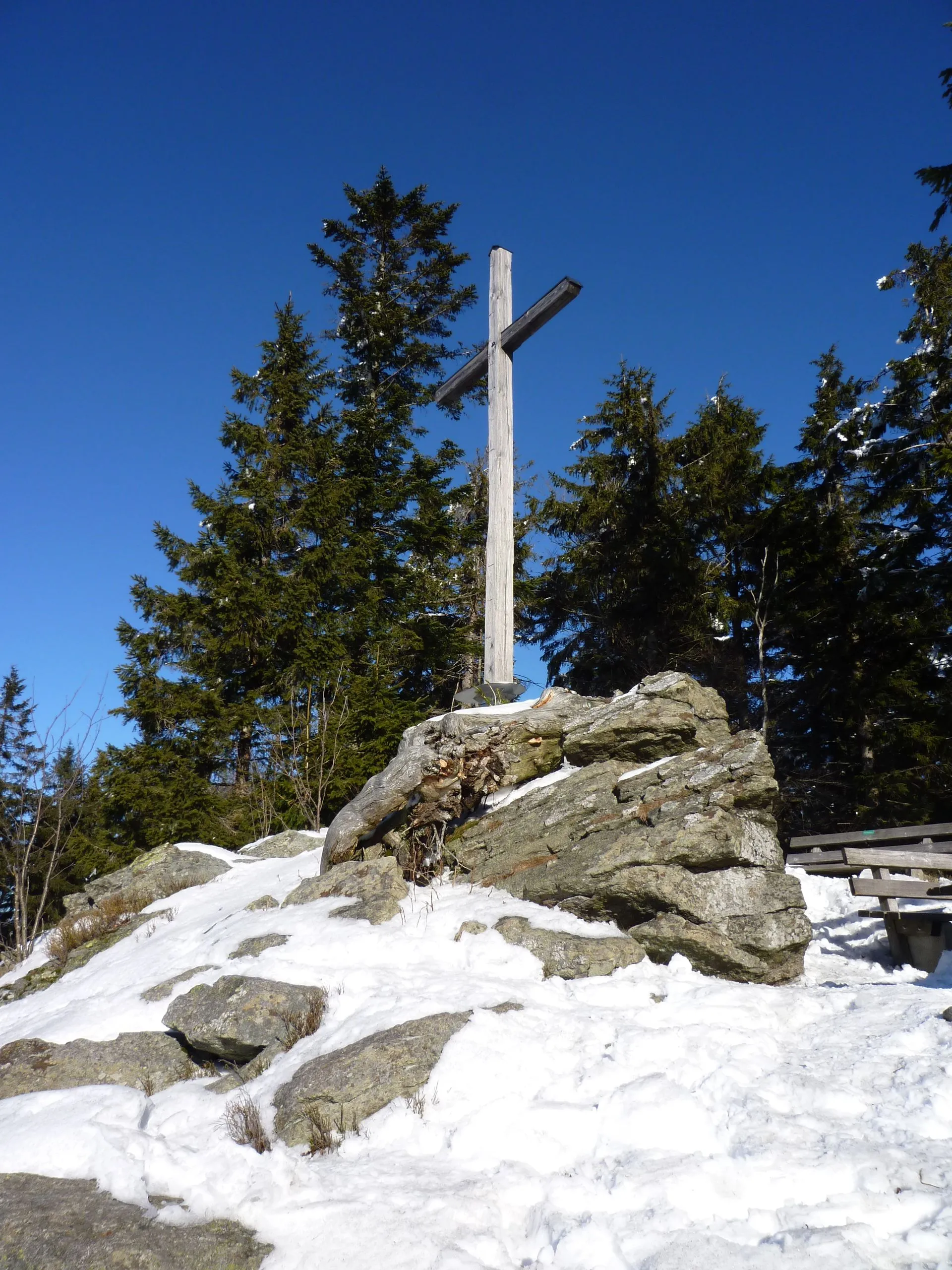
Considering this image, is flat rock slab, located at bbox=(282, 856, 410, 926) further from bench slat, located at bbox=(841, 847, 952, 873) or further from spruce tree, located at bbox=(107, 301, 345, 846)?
spruce tree, located at bbox=(107, 301, 345, 846)

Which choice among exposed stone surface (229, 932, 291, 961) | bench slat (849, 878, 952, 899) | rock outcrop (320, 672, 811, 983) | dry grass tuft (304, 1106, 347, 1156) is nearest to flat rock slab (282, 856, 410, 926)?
rock outcrop (320, 672, 811, 983)

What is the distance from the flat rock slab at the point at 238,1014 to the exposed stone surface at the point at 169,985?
1.48 ft

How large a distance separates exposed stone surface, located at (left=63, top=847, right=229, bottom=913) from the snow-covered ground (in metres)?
3.73

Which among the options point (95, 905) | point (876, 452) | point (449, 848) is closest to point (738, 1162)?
point (449, 848)

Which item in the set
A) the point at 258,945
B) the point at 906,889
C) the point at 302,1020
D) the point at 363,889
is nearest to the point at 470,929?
the point at 363,889

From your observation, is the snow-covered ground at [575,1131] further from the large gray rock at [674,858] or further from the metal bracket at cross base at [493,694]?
the metal bracket at cross base at [493,694]

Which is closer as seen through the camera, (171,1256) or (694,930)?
(171,1256)

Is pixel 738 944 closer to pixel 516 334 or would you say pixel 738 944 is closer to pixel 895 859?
pixel 895 859

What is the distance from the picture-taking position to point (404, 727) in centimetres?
1358

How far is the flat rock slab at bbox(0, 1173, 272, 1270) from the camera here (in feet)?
8.29

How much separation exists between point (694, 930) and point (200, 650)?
1205 centimetres

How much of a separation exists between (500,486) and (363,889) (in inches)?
179

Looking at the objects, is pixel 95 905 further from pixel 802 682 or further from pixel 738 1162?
pixel 802 682

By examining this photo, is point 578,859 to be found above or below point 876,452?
below
